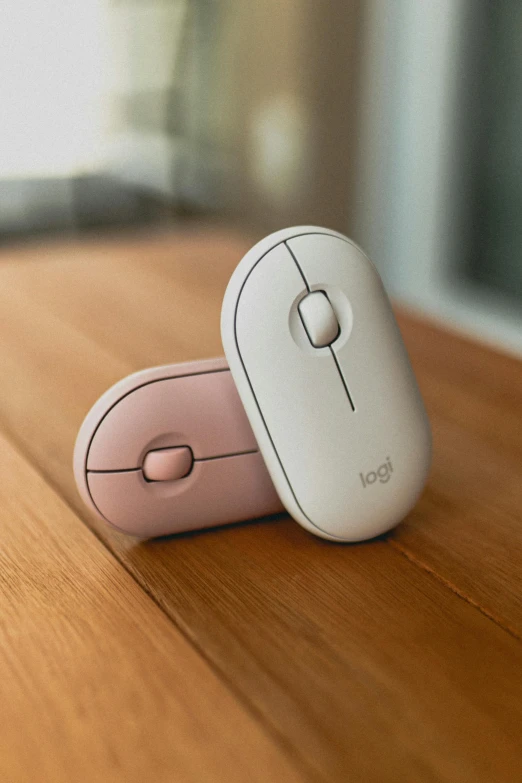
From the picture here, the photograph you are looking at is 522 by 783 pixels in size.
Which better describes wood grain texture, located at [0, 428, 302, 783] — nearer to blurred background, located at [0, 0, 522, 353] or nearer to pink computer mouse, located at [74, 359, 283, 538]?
pink computer mouse, located at [74, 359, 283, 538]

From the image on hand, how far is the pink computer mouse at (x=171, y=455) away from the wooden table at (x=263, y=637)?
2 centimetres

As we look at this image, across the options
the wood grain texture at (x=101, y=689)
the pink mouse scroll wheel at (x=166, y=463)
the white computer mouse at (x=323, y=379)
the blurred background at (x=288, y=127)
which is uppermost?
the white computer mouse at (x=323, y=379)

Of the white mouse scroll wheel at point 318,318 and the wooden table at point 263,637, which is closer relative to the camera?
the wooden table at point 263,637

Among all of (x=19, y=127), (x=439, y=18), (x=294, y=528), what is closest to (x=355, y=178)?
(x=439, y=18)

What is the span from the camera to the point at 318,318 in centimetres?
45

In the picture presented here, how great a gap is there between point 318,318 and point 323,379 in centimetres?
3

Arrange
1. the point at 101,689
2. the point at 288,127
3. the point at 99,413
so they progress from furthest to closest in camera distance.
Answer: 1. the point at 288,127
2. the point at 99,413
3. the point at 101,689

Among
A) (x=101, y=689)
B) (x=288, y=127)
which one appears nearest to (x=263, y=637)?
(x=101, y=689)

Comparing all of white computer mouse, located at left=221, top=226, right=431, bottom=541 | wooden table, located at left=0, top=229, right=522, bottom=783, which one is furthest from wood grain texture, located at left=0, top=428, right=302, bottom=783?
white computer mouse, located at left=221, top=226, right=431, bottom=541

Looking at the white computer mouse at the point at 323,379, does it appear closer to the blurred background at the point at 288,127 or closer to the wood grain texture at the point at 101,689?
the wood grain texture at the point at 101,689

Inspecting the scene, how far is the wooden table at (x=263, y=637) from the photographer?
322mm

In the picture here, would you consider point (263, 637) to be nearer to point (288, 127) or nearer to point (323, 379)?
point (323, 379)

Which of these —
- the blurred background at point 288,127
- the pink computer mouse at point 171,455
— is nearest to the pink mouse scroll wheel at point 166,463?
the pink computer mouse at point 171,455

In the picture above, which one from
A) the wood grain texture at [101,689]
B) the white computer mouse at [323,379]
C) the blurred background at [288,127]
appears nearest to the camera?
the wood grain texture at [101,689]
